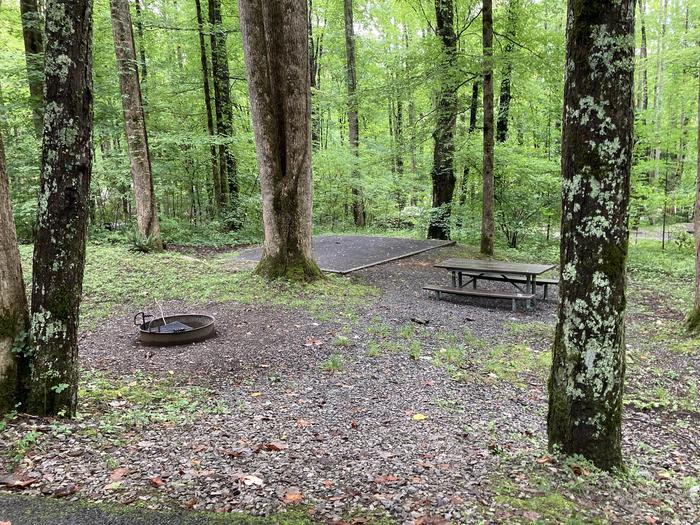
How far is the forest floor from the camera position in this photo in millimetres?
2469

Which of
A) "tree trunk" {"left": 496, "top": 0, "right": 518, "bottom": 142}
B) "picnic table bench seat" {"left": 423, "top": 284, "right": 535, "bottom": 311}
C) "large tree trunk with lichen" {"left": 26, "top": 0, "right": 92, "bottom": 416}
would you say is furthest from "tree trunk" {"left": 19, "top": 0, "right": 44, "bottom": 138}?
"tree trunk" {"left": 496, "top": 0, "right": 518, "bottom": 142}

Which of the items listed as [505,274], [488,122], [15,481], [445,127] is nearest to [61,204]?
[15,481]

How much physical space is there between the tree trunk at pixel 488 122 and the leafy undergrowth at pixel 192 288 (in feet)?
14.8

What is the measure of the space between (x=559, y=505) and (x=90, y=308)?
685 centimetres

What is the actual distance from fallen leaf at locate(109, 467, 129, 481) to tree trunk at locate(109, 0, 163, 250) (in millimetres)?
9685

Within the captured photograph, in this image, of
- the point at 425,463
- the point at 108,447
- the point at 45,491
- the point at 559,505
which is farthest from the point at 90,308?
the point at 559,505

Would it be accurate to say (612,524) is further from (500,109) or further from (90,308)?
(500,109)

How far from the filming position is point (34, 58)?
10672 millimetres

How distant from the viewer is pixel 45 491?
2377 mm

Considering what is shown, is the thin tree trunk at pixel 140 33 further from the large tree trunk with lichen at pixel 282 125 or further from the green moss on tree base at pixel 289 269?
the green moss on tree base at pixel 289 269

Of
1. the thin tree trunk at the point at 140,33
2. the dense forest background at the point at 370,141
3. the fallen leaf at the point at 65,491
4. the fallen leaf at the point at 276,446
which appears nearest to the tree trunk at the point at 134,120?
the dense forest background at the point at 370,141

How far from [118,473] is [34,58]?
460 inches

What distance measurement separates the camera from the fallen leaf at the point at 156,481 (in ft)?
8.21

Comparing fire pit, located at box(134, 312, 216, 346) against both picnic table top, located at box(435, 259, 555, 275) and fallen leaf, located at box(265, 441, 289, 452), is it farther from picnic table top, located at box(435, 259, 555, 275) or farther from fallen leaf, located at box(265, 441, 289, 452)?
picnic table top, located at box(435, 259, 555, 275)
